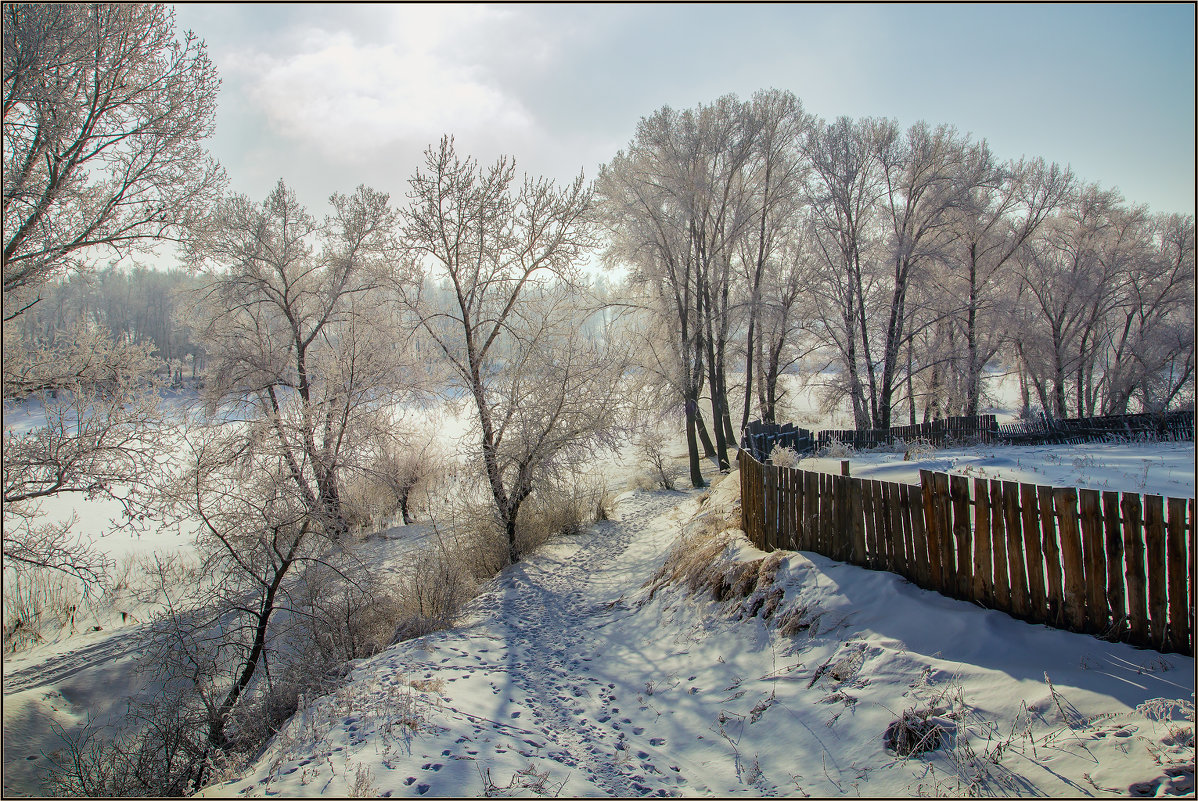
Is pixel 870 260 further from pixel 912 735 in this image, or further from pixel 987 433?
pixel 912 735

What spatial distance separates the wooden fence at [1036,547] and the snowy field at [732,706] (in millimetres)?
220

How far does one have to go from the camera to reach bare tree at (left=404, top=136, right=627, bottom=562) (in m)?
12.3

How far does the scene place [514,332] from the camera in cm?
1370

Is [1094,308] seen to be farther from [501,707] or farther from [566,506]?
[501,707]

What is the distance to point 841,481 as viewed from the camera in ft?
21.2

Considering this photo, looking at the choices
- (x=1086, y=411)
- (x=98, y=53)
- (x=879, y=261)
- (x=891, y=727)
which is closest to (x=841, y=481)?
(x=891, y=727)

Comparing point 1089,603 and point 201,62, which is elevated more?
point 201,62

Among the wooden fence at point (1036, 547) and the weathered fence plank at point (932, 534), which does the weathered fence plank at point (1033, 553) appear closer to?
the wooden fence at point (1036, 547)

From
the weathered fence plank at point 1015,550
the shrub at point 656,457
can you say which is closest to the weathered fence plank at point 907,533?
the weathered fence plank at point 1015,550

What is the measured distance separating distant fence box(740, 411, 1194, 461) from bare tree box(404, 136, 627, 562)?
16.6ft

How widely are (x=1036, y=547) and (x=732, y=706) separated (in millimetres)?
2991

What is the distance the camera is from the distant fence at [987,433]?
15.9m

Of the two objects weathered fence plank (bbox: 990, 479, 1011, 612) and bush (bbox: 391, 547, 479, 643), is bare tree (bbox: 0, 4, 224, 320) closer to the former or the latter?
bush (bbox: 391, 547, 479, 643)

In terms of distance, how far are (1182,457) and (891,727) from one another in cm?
1273
